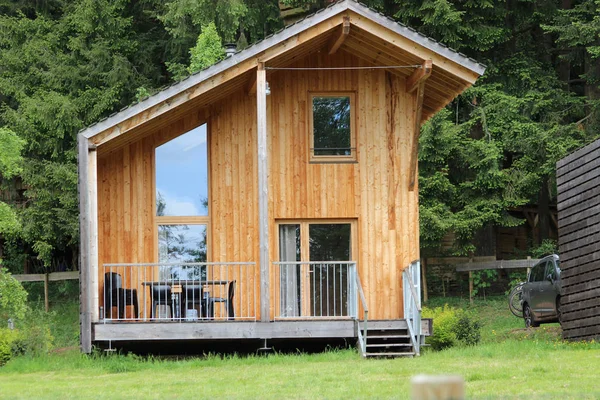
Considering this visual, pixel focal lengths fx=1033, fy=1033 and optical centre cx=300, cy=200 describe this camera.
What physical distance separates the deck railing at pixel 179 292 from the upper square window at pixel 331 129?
252 cm

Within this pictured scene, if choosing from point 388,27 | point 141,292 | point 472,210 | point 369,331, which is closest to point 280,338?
point 369,331

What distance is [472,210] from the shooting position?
88.3 feet

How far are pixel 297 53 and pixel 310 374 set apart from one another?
7.26 m

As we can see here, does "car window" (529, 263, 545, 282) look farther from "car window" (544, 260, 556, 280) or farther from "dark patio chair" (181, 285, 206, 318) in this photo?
"dark patio chair" (181, 285, 206, 318)

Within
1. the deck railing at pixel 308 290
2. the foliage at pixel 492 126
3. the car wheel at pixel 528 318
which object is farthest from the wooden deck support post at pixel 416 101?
the foliage at pixel 492 126

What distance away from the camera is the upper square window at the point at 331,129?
19.2 metres

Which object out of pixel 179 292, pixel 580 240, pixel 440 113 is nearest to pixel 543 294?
pixel 580 240

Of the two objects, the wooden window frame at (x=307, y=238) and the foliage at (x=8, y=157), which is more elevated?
the foliage at (x=8, y=157)

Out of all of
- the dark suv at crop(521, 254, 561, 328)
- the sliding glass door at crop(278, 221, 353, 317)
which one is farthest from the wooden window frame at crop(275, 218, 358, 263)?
the dark suv at crop(521, 254, 561, 328)

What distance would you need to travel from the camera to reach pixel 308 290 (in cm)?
1875

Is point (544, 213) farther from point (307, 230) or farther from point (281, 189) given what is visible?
point (281, 189)

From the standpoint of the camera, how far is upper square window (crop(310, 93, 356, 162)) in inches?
754

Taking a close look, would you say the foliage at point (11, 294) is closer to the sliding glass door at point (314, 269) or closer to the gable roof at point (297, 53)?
the gable roof at point (297, 53)

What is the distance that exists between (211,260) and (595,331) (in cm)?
682
